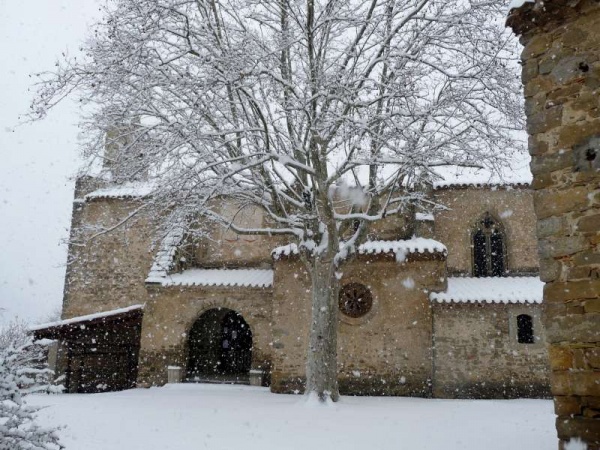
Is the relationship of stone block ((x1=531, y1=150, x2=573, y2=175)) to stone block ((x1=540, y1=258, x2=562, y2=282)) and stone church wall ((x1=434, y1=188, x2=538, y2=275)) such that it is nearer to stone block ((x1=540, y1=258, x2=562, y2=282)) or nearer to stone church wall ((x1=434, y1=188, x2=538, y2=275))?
stone block ((x1=540, y1=258, x2=562, y2=282))

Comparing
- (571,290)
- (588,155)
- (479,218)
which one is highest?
(479,218)

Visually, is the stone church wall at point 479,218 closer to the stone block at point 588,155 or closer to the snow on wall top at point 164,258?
the snow on wall top at point 164,258

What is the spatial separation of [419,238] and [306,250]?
5516 millimetres

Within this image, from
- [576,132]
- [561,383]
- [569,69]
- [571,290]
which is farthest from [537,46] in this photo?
[561,383]

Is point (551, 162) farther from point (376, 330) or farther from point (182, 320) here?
point (182, 320)

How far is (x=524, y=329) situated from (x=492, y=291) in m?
1.32

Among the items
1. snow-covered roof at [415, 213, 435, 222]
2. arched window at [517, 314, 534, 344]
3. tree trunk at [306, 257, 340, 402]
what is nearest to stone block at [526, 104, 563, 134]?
tree trunk at [306, 257, 340, 402]

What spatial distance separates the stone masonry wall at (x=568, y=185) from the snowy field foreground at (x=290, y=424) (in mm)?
2010

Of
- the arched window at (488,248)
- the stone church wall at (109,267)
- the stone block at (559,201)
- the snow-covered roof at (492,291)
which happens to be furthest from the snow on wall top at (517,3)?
the stone church wall at (109,267)

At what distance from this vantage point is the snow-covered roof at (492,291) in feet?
43.1

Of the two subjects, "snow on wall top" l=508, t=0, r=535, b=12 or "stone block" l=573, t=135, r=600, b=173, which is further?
"snow on wall top" l=508, t=0, r=535, b=12

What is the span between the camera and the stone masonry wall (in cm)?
431

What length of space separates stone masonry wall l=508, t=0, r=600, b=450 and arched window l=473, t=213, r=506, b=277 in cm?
1269

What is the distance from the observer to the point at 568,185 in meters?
4.64
